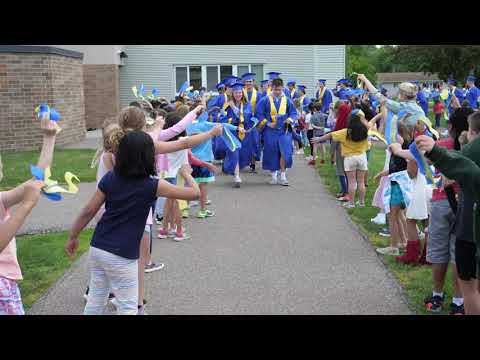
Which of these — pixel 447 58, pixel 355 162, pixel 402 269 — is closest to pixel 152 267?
pixel 402 269

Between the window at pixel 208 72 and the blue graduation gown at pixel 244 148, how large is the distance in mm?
14255

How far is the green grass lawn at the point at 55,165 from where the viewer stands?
38.5 feet

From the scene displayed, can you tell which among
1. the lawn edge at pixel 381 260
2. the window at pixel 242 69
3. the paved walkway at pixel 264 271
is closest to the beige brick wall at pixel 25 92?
the paved walkway at pixel 264 271

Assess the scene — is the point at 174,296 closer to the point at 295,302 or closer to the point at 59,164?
the point at 295,302

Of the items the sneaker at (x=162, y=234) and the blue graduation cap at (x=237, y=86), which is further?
the blue graduation cap at (x=237, y=86)

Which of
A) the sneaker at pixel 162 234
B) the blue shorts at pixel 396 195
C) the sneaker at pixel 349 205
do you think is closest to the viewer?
the blue shorts at pixel 396 195

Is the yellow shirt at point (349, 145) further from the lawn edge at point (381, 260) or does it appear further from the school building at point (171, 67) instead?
the school building at point (171, 67)

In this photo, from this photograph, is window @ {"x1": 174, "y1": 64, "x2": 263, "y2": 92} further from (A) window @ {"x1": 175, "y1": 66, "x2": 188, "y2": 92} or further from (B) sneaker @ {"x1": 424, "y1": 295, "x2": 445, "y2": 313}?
(B) sneaker @ {"x1": 424, "y1": 295, "x2": 445, "y2": 313}

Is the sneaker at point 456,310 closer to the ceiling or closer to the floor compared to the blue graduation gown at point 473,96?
closer to the floor

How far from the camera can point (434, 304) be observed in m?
4.95

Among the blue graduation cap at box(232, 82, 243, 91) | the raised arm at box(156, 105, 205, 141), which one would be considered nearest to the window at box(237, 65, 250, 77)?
the blue graduation cap at box(232, 82, 243, 91)

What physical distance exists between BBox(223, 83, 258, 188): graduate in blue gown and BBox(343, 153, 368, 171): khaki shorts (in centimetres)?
313

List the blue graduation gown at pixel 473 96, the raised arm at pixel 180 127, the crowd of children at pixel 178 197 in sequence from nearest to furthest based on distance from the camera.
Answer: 1. the crowd of children at pixel 178 197
2. the raised arm at pixel 180 127
3. the blue graduation gown at pixel 473 96
